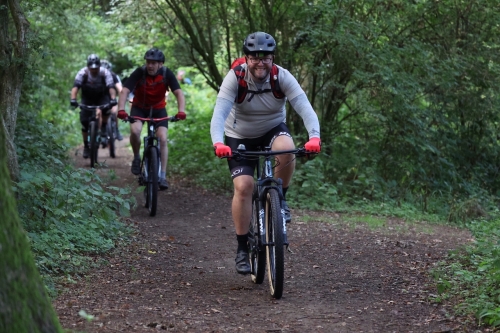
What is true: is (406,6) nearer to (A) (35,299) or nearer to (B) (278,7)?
(B) (278,7)

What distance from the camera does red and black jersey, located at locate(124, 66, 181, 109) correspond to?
1073 centimetres

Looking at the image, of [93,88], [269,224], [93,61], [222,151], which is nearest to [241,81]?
[222,151]

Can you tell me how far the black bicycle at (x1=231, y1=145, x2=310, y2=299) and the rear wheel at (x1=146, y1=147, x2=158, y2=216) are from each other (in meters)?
3.79

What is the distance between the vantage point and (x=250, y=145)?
667cm

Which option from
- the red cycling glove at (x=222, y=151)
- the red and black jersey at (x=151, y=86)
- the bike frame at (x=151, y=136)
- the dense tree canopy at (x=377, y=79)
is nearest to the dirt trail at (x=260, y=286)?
the bike frame at (x=151, y=136)

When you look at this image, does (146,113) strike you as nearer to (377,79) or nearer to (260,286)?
(377,79)

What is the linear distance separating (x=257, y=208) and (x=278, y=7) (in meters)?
7.65

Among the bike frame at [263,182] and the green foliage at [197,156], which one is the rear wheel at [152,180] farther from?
the bike frame at [263,182]

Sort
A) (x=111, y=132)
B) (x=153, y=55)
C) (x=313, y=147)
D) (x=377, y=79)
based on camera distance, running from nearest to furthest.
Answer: (x=313, y=147) → (x=153, y=55) → (x=377, y=79) → (x=111, y=132)

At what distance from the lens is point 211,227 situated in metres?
9.99

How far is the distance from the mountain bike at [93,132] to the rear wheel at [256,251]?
26.8 feet

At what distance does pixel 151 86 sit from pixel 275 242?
18.0 ft

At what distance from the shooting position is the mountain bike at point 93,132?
14.4 meters

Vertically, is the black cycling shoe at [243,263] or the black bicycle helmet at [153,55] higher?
the black bicycle helmet at [153,55]
